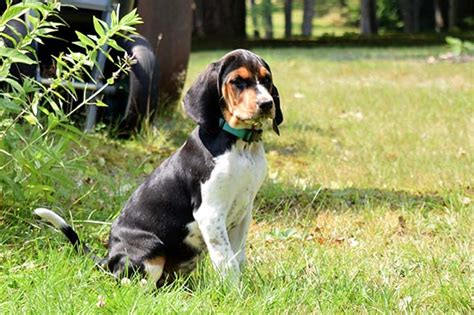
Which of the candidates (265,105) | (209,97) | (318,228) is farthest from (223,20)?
(265,105)

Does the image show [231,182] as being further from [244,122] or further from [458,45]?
[458,45]

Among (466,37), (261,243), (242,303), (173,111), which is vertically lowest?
(466,37)

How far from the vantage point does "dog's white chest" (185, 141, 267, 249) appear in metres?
3.80

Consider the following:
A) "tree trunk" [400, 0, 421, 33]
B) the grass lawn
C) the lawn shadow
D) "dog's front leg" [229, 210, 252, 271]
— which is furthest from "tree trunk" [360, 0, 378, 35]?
"dog's front leg" [229, 210, 252, 271]

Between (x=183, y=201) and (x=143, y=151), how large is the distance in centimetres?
341

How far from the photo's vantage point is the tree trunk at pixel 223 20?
26.3 metres

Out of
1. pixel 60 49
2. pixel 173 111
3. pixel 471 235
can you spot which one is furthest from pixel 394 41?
pixel 471 235

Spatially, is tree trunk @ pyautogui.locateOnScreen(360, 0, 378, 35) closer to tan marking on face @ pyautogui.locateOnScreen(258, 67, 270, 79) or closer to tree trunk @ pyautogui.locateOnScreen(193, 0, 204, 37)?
tree trunk @ pyautogui.locateOnScreen(193, 0, 204, 37)

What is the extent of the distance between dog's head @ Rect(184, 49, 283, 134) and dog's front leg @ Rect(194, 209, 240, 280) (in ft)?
1.14

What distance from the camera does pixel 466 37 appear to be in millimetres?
25656

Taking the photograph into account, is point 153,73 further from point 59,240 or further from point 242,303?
point 242,303

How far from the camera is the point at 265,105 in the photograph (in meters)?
3.65

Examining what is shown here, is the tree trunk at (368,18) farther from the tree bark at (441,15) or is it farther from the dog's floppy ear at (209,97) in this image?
the dog's floppy ear at (209,97)

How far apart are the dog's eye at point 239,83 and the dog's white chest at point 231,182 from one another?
24cm
